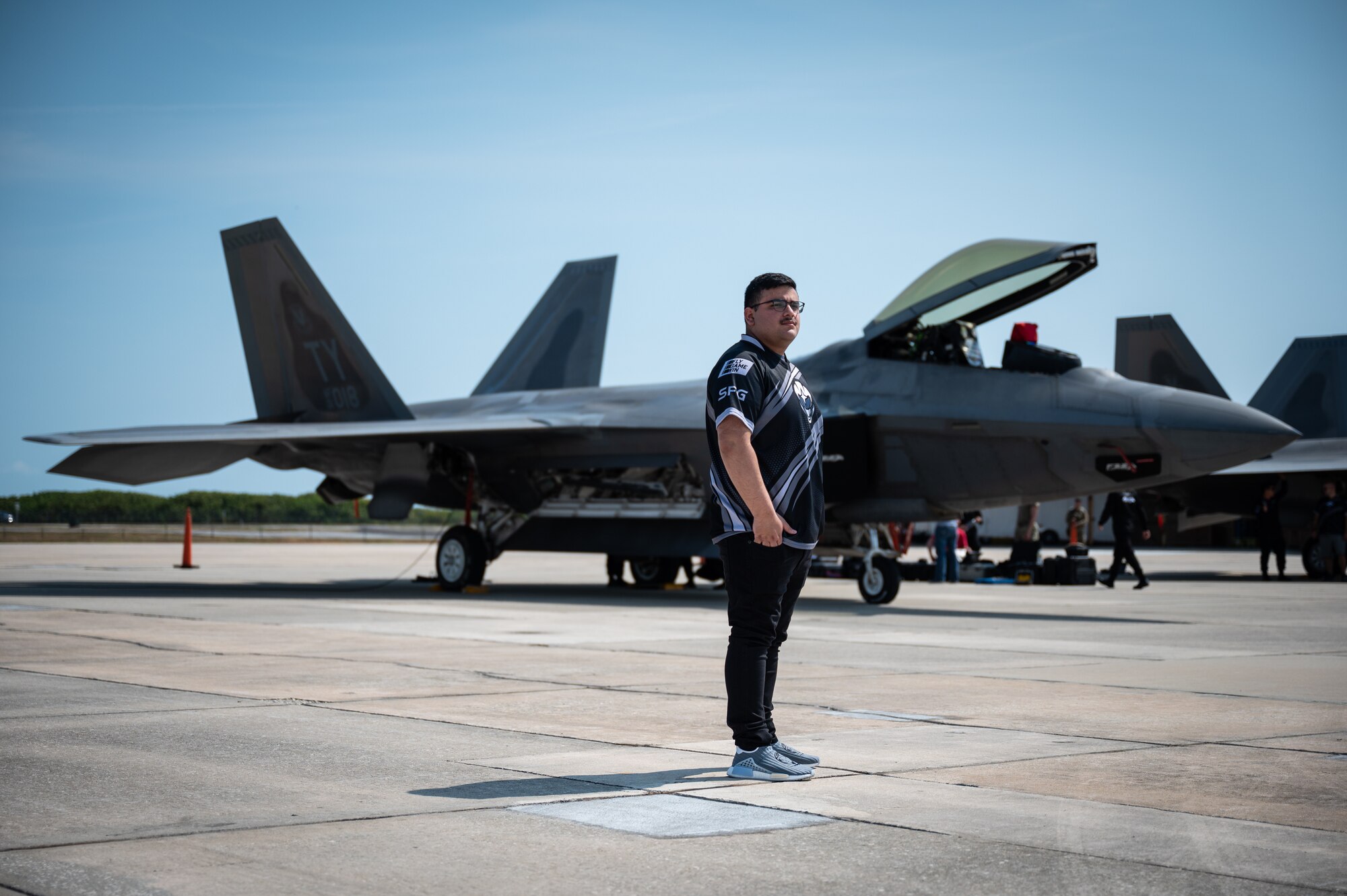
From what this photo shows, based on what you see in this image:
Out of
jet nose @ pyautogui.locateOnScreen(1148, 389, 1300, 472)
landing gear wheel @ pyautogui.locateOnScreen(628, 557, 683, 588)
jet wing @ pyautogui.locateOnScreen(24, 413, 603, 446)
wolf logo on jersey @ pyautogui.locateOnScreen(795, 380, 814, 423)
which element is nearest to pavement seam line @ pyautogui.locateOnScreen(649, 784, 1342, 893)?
wolf logo on jersey @ pyautogui.locateOnScreen(795, 380, 814, 423)

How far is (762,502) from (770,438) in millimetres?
345

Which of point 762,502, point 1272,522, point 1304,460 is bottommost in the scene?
point 762,502

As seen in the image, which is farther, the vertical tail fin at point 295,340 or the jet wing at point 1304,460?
the jet wing at point 1304,460

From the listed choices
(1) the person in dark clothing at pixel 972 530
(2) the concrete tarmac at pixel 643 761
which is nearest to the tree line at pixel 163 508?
(1) the person in dark clothing at pixel 972 530

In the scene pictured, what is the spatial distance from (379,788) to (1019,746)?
248 cm

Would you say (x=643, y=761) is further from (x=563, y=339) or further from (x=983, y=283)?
(x=563, y=339)

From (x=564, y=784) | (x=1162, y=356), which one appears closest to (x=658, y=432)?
(x=564, y=784)

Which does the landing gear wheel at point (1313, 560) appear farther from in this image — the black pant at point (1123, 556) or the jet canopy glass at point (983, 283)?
the jet canopy glass at point (983, 283)

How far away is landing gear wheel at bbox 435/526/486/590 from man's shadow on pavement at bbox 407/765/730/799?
1247 centimetres

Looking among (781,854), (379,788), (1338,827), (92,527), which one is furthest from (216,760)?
(92,527)

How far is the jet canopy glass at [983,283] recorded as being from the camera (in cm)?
1317

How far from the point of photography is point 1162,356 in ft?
87.6

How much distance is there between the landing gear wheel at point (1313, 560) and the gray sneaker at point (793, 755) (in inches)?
794

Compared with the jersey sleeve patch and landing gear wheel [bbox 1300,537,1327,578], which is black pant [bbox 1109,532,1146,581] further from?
the jersey sleeve patch
